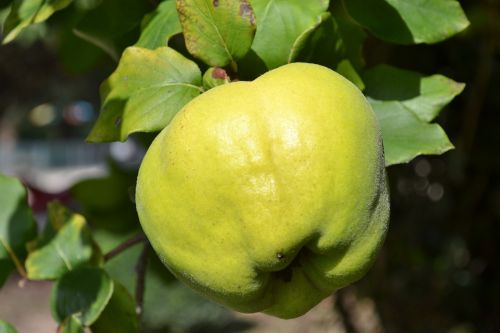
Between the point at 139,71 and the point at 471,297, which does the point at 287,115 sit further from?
the point at 471,297

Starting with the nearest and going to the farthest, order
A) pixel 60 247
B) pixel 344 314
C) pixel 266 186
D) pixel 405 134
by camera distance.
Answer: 1. pixel 266 186
2. pixel 405 134
3. pixel 60 247
4. pixel 344 314

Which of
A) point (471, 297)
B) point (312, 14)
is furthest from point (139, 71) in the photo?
point (471, 297)

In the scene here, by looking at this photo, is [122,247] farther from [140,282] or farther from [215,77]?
[215,77]

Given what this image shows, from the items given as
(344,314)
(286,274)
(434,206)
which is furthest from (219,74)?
(434,206)

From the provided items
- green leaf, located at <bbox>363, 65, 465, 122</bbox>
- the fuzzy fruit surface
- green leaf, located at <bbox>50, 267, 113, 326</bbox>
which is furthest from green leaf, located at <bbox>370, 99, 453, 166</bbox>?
green leaf, located at <bbox>50, 267, 113, 326</bbox>

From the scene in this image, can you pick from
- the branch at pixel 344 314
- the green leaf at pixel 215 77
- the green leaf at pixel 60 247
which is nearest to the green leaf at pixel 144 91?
the green leaf at pixel 215 77

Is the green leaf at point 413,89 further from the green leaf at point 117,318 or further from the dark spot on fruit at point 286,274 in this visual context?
the green leaf at point 117,318
